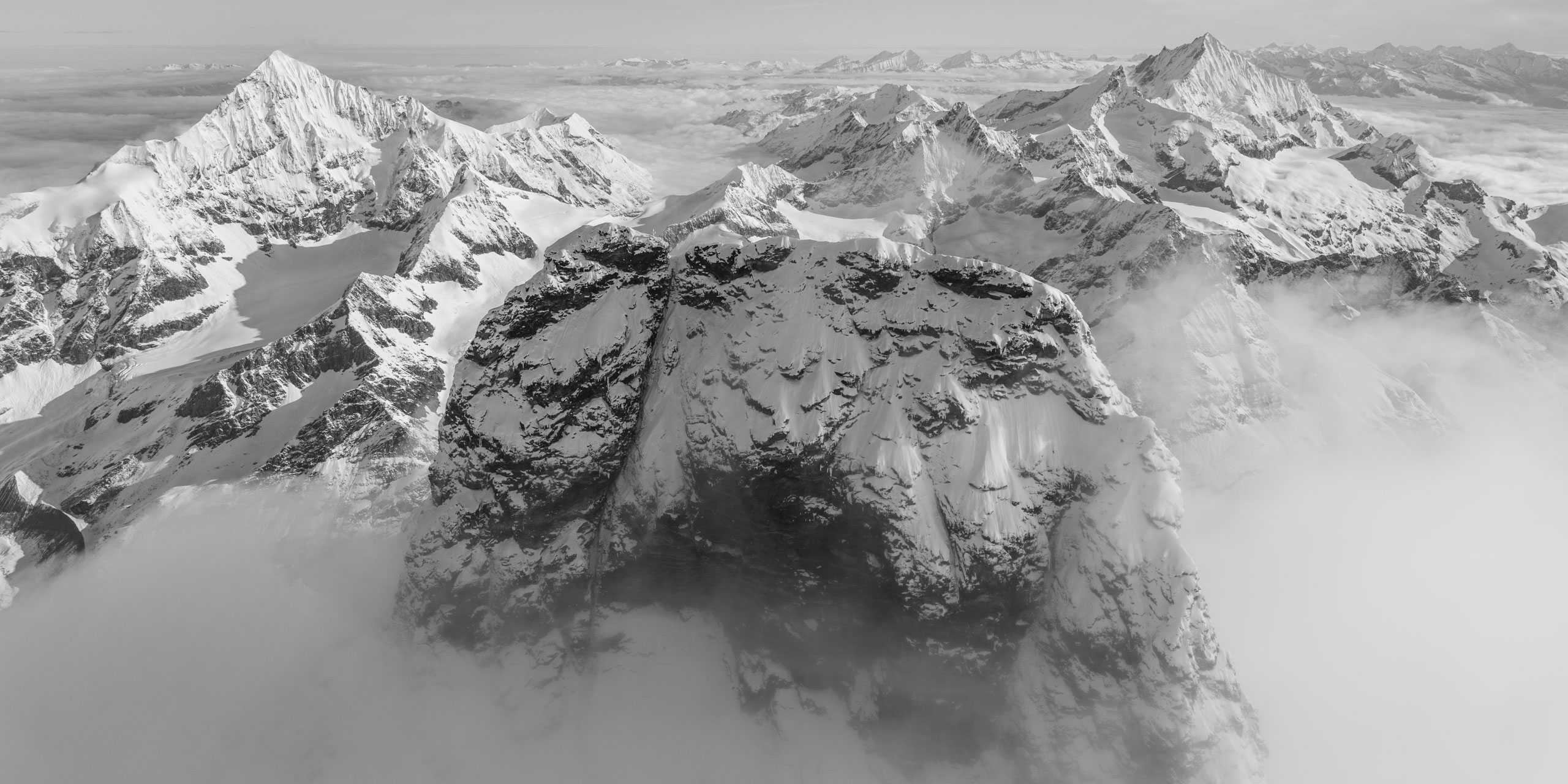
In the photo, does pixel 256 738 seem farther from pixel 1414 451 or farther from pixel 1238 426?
pixel 1414 451

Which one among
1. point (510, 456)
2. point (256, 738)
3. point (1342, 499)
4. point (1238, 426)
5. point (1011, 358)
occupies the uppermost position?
point (1011, 358)

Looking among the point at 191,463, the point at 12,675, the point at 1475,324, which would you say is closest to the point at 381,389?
the point at 191,463

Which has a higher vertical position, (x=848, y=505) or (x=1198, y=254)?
(x=1198, y=254)

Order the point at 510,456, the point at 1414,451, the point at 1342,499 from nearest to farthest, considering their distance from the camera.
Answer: the point at 510,456
the point at 1342,499
the point at 1414,451

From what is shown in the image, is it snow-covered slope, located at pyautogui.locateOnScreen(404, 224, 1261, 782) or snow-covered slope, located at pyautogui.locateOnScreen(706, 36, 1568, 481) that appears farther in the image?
snow-covered slope, located at pyautogui.locateOnScreen(706, 36, 1568, 481)

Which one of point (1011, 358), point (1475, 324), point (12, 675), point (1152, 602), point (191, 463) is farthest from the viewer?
point (1475, 324)

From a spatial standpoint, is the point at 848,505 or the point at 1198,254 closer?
the point at 848,505

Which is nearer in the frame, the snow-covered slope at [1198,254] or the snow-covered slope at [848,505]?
the snow-covered slope at [848,505]

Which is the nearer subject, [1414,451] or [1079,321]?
[1079,321]
